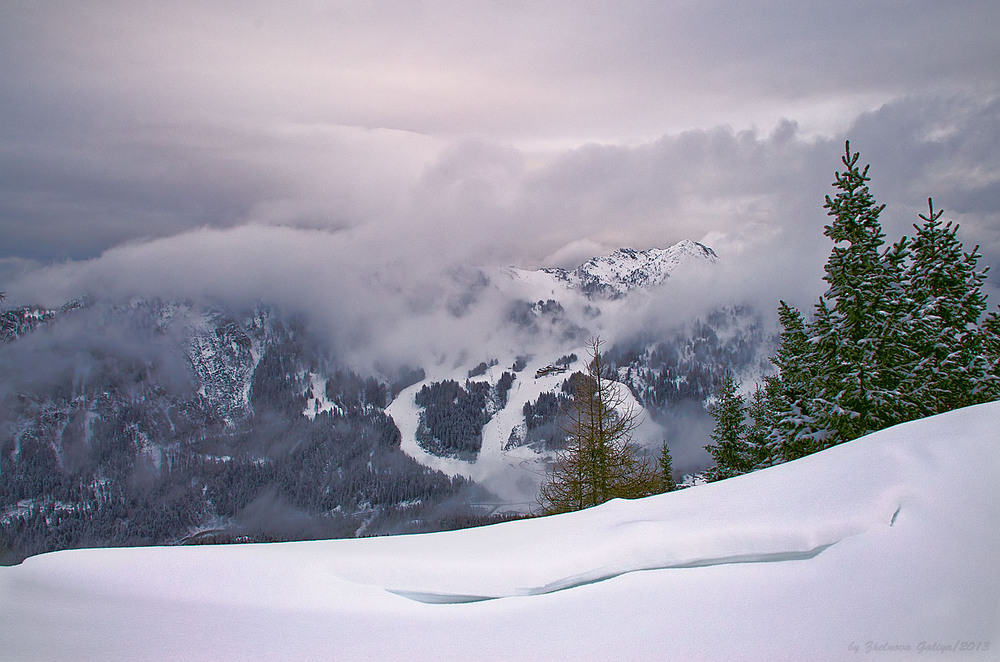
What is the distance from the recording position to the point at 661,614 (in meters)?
3.15

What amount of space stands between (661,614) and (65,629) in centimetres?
339

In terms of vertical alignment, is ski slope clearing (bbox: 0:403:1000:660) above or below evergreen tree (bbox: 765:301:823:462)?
below

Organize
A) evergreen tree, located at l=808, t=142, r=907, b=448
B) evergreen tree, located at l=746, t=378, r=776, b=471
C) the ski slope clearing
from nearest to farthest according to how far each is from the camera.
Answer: the ski slope clearing
evergreen tree, located at l=808, t=142, r=907, b=448
evergreen tree, located at l=746, t=378, r=776, b=471

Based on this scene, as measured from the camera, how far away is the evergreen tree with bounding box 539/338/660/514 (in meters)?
18.5

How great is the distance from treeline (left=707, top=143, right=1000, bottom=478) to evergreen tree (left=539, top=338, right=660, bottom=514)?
4147mm

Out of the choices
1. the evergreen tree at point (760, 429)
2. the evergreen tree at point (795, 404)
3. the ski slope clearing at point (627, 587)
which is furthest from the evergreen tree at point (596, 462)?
the ski slope clearing at point (627, 587)

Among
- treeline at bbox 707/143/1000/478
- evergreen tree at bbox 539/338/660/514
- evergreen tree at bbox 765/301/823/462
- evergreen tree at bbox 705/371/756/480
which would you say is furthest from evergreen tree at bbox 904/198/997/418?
evergreen tree at bbox 705/371/756/480

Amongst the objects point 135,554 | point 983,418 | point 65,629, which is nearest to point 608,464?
point 983,418

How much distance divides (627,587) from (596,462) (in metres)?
15.8

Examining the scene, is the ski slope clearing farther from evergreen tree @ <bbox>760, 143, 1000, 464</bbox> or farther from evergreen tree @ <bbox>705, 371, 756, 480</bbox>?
evergreen tree @ <bbox>705, 371, 756, 480</bbox>

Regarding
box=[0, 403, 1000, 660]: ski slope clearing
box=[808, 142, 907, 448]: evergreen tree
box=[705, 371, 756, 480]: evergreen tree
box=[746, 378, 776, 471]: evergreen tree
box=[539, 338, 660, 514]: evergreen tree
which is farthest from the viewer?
box=[705, 371, 756, 480]: evergreen tree

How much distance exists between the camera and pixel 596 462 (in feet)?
61.9

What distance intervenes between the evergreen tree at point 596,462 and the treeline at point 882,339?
4.15 metres

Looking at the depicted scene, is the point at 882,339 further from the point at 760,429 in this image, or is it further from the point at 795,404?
the point at 760,429
